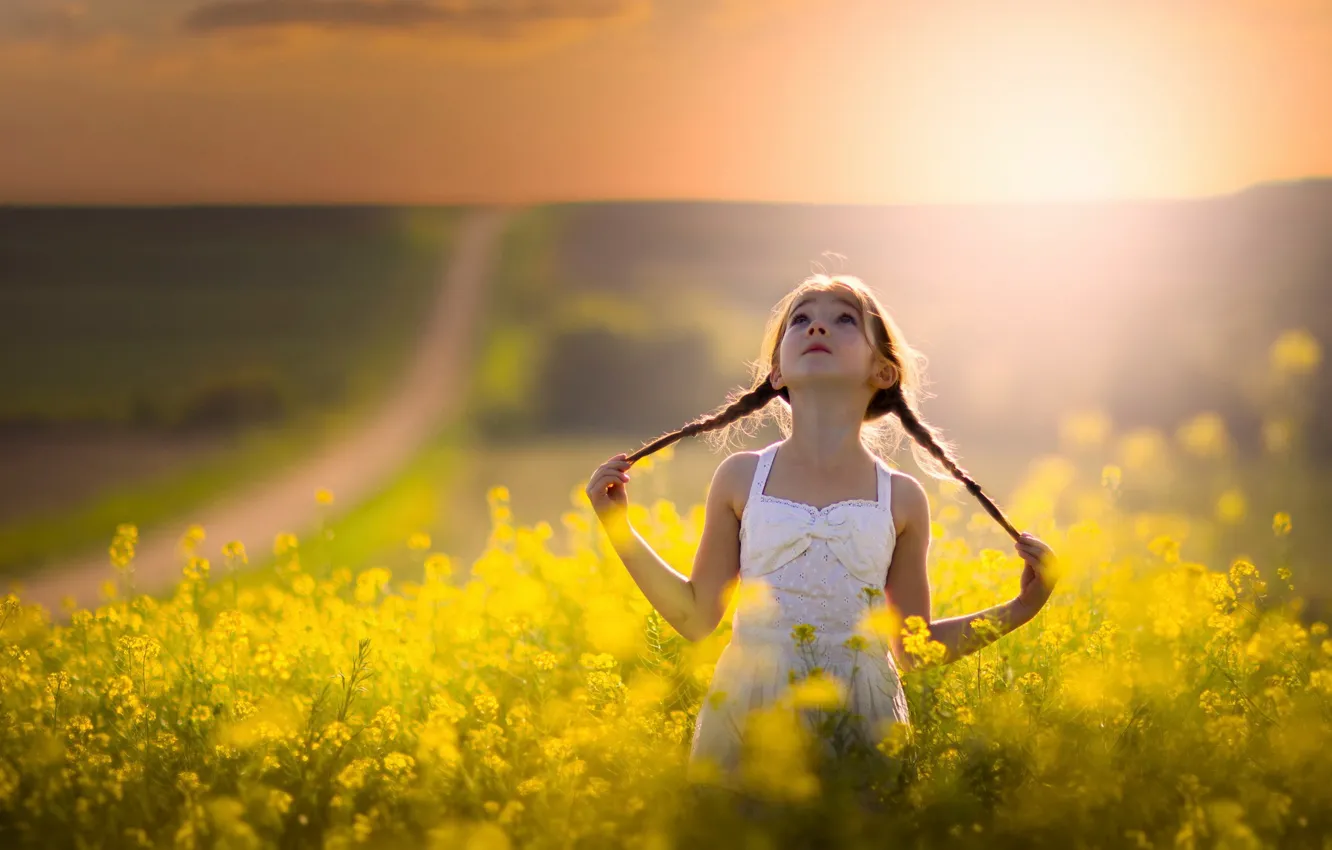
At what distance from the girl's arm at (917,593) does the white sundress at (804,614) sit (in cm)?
8

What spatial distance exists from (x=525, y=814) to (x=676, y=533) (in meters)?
2.33

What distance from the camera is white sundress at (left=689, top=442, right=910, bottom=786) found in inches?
134

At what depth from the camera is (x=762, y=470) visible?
3.71m

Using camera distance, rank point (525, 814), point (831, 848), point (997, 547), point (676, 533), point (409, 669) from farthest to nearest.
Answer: point (676, 533)
point (997, 547)
point (409, 669)
point (525, 814)
point (831, 848)

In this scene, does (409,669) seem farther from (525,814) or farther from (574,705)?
(525,814)

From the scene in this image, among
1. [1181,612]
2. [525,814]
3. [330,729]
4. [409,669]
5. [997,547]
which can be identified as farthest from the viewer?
[997,547]

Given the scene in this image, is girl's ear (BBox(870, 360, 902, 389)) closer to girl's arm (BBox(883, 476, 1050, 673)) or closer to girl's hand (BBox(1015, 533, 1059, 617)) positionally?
girl's arm (BBox(883, 476, 1050, 673))

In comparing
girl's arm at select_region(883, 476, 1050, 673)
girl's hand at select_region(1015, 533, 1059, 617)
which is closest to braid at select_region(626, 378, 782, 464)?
girl's arm at select_region(883, 476, 1050, 673)

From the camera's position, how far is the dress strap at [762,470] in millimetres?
3668

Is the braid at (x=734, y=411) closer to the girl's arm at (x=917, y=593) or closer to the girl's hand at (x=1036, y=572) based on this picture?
the girl's arm at (x=917, y=593)

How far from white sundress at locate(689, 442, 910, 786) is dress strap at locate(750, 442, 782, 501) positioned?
0.05m

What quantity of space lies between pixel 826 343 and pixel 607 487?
0.76m

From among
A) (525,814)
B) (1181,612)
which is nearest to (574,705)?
(525,814)

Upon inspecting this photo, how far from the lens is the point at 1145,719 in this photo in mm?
4078
